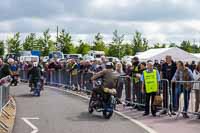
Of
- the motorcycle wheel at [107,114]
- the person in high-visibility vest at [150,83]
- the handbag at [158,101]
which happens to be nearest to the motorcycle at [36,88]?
the person in high-visibility vest at [150,83]

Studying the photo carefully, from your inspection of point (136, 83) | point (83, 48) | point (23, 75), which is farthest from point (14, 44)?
point (136, 83)

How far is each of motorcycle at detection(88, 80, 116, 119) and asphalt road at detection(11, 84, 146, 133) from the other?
22 cm

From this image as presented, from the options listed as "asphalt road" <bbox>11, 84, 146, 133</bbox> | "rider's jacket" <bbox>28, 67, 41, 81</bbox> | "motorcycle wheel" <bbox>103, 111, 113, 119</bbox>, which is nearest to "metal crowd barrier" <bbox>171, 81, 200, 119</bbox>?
"asphalt road" <bbox>11, 84, 146, 133</bbox>

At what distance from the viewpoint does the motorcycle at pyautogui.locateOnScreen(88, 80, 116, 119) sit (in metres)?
15.9

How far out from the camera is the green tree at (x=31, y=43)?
84188 millimetres

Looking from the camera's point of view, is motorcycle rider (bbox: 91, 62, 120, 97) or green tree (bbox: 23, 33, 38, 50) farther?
green tree (bbox: 23, 33, 38, 50)

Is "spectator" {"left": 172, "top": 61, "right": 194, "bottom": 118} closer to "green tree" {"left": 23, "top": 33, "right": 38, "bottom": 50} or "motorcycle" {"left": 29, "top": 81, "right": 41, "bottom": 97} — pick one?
"motorcycle" {"left": 29, "top": 81, "right": 41, "bottom": 97}

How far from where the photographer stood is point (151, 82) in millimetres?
16641

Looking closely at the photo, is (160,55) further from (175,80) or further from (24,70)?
(175,80)

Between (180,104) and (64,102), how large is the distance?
606cm

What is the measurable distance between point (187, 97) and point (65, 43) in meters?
68.0

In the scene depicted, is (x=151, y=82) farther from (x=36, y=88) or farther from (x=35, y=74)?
(x=35, y=74)

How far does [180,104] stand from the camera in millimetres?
16406

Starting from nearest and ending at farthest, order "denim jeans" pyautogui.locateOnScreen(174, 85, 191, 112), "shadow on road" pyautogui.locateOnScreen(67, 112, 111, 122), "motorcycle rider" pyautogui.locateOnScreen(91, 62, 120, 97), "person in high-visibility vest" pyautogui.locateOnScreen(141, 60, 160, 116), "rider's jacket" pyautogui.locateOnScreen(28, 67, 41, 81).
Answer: "shadow on road" pyautogui.locateOnScreen(67, 112, 111, 122) < "denim jeans" pyautogui.locateOnScreen(174, 85, 191, 112) < "motorcycle rider" pyautogui.locateOnScreen(91, 62, 120, 97) < "person in high-visibility vest" pyautogui.locateOnScreen(141, 60, 160, 116) < "rider's jacket" pyautogui.locateOnScreen(28, 67, 41, 81)
